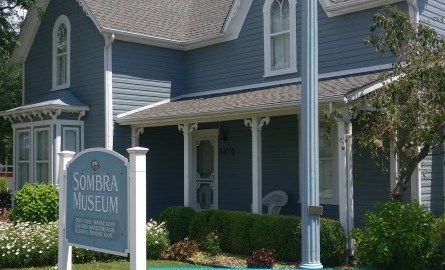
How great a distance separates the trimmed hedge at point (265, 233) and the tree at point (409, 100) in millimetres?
1739

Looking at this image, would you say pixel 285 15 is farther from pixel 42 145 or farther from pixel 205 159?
pixel 42 145

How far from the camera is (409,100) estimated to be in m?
9.89

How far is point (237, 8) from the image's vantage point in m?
17.1

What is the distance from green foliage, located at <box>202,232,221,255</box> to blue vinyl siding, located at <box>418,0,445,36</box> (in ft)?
22.2

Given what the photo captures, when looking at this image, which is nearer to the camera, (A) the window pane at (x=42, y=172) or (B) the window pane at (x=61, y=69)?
(A) the window pane at (x=42, y=172)

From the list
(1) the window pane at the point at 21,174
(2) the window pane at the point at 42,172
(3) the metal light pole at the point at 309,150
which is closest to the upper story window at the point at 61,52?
(2) the window pane at the point at 42,172

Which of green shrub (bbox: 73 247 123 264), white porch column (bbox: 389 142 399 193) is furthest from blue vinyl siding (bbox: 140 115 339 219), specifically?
green shrub (bbox: 73 247 123 264)

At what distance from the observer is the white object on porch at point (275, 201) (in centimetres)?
1538

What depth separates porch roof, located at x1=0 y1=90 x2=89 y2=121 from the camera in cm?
1684

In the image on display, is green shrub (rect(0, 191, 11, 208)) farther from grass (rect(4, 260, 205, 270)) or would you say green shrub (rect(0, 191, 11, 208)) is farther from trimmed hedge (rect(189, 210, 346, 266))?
grass (rect(4, 260, 205, 270))

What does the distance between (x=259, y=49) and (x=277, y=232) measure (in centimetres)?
607

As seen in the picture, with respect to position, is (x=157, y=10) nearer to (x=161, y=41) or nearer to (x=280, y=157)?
(x=161, y=41)

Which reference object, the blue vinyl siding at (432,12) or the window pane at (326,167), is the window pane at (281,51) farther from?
the blue vinyl siding at (432,12)

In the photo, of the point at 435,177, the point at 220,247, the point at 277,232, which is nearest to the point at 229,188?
the point at 220,247
